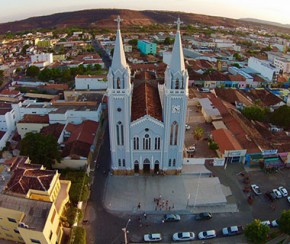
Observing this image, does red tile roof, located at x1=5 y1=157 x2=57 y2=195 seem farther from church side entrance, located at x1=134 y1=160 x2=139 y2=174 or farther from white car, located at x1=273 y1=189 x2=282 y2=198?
white car, located at x1=273 y1=189 x2=282 y2=198

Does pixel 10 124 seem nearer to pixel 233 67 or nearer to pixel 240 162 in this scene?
pixel 240 162

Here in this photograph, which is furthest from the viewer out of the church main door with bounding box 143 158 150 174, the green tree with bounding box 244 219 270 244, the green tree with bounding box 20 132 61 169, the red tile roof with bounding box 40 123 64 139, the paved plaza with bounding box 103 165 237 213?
the red tile roof with bounding box 40 123 64 139

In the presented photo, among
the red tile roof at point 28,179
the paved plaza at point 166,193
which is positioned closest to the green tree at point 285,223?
the paved plaza at point 166,193

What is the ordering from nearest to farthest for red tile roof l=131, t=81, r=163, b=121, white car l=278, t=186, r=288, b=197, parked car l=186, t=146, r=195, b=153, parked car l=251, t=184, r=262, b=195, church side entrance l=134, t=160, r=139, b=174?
white car l=278, t=186, r=288, b=197 < parked car l=251, t=184, r=262, b=195 < red tile roof l=131, t=81, r=163, b=121 < church side entrance l=134, t=160, r=139, b=174 < parked car l=186, t=146, r=195, b=153

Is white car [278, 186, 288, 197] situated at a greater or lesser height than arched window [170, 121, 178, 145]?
lesser

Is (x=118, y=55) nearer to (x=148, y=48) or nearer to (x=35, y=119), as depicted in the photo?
(x=35, y=119)

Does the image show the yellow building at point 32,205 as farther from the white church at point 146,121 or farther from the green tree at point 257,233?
the green tree at point 257,233

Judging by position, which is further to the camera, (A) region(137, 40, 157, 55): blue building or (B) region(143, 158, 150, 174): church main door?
(A) region(137, 40, 157, 55): blue building

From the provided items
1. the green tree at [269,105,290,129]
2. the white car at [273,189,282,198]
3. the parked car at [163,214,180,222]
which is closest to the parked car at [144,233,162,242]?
the parked car at [163,214,180,222]
